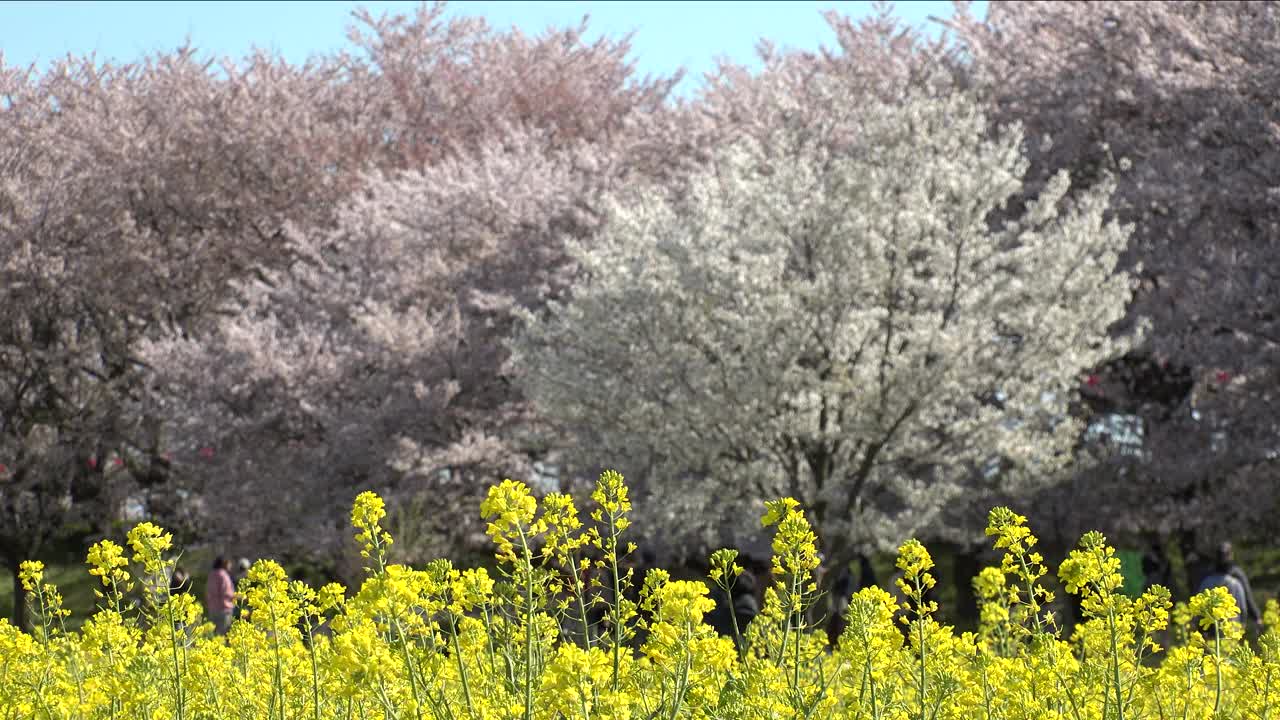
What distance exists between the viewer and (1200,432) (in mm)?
18688

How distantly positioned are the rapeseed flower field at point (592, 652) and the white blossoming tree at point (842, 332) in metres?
9.55

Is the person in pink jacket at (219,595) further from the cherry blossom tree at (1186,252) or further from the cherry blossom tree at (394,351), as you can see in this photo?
the cherry blossom tree at (1186,252)

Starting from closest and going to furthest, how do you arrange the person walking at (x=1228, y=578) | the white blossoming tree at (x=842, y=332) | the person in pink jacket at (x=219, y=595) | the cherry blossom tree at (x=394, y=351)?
the person walking at (x=1228, y=578) → the white blossoming tree at (x=842, y=332) → the person in pink jacket at (x=219, y=595) → the cherry blossom tree at (x=394, y=351)

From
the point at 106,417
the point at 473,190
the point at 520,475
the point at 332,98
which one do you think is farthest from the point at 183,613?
the point at 332,98

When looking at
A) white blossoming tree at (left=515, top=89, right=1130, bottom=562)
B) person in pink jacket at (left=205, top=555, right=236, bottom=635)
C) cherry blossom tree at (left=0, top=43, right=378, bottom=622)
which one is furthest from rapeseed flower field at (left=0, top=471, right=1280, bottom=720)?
cherry blossom tree at (left=0, top=43, right=378, bottom=622)

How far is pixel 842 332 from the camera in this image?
621 inches

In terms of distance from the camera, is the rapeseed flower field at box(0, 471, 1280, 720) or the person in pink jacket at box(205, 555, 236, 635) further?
the person in pink jacket at box(205, 555, 236, 635)

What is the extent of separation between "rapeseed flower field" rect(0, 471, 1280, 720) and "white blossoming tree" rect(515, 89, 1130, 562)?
9.55m

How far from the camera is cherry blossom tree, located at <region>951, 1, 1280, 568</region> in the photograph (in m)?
18.1

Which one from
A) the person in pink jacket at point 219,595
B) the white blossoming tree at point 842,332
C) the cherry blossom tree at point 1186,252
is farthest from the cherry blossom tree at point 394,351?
the cherry blossom tree at point 1186,252

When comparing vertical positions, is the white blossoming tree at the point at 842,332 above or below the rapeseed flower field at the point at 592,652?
above

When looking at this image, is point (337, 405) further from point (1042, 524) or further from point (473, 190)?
point (1042, 524)

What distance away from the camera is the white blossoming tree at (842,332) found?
1599cm

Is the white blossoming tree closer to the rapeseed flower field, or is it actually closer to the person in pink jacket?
the person in pink jacket
